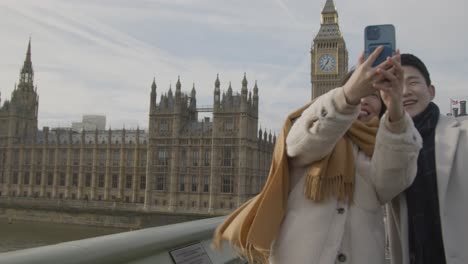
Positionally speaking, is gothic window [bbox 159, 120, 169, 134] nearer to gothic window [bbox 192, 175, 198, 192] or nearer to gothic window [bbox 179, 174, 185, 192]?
gothic window [bbox 179, 174, 185, 192]

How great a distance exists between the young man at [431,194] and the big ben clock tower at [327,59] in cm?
4874

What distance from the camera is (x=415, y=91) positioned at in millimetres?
2184

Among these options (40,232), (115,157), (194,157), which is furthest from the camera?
(115,157)

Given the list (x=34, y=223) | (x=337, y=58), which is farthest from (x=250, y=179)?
(x=337, y=58)

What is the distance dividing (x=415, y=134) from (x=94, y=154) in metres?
43.2

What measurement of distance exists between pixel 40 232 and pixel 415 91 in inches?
1319

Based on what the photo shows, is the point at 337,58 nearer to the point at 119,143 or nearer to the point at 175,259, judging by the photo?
the point at 119,143

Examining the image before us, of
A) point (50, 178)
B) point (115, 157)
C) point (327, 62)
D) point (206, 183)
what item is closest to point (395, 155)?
point (206, 183)

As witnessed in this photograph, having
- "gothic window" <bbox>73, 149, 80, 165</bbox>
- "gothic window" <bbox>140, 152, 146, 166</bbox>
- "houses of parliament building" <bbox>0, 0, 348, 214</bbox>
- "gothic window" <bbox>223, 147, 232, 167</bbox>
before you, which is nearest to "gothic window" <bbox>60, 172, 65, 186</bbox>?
"houses of parliament building" <bbox>0, 0, 348, 214</bbox>

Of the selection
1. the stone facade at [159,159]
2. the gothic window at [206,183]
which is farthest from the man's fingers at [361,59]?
the gothic window at [206,183]

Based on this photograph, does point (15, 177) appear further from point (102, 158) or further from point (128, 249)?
point (128, 249)

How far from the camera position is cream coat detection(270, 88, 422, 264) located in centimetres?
185

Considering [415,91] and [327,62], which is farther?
[327,62]

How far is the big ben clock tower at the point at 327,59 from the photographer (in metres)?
50.6
